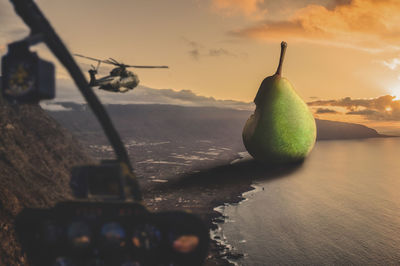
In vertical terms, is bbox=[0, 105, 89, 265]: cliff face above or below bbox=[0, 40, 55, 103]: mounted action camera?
below

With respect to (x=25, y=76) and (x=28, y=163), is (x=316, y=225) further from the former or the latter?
(x=25, y=76)

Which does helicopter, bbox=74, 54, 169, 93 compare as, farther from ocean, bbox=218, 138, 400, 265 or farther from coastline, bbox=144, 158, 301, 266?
ocean, bbox=218, 138, 400, 265

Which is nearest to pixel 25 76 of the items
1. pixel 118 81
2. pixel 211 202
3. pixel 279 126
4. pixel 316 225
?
pixel 118 81

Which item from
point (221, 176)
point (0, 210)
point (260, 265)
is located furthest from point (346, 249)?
point (221, 176)

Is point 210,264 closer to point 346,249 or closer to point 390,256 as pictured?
point 346,249

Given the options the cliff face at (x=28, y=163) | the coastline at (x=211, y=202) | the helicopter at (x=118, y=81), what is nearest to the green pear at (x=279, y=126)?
the helicopter at (x=118, y=81)

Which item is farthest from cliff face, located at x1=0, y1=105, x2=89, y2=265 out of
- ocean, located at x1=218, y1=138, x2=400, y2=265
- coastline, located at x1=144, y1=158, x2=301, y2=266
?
ocean, located at x1=218, y1=138, x2=400, y2=265
